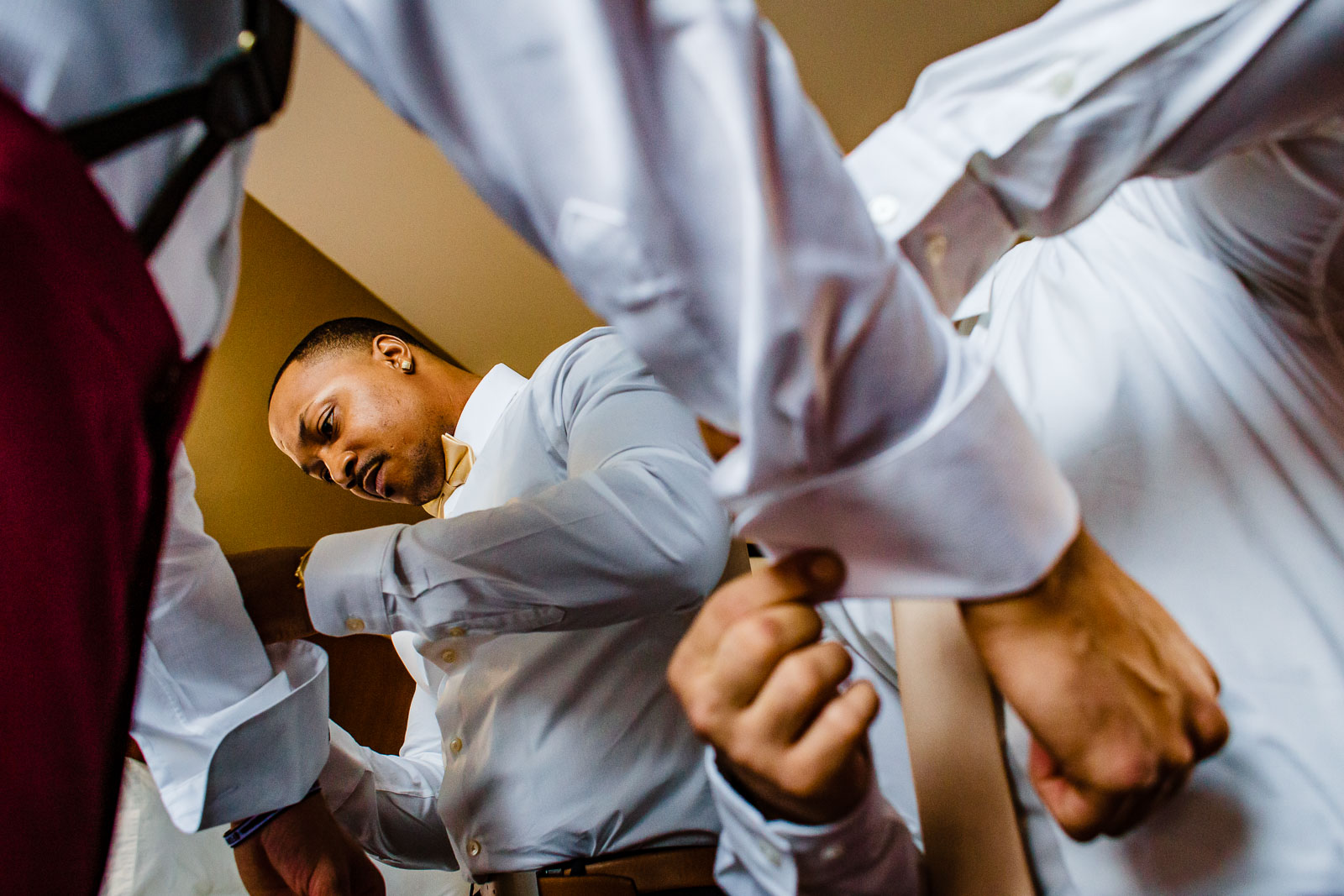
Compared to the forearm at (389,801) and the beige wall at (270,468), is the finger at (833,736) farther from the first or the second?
the beige wall at (270,468)

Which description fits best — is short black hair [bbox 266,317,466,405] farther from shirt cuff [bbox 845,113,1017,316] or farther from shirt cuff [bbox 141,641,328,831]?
shirt cuff [bbox 845,113,1017,316]

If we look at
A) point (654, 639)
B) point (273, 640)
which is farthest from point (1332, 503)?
point (273, 640)

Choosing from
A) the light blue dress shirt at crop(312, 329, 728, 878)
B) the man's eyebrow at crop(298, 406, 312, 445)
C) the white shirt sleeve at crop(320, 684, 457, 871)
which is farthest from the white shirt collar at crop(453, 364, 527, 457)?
the white shirt sleeve at crop(320, 684, 457, 871)

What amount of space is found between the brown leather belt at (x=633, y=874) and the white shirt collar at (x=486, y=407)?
2.56 feet

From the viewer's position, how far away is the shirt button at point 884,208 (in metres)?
0.40

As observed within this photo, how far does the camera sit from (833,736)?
32 centimetres

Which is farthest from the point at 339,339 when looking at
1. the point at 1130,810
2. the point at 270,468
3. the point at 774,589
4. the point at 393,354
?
the point at 1130,810

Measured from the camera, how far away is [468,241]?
188cm

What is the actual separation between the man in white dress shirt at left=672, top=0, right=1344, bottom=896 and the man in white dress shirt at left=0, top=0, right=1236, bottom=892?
36 millimetres

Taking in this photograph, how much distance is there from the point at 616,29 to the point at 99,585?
320mm

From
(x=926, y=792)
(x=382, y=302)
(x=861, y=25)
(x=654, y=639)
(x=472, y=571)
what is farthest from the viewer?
(x=382, y=302)

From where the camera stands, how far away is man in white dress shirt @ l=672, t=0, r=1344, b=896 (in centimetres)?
36

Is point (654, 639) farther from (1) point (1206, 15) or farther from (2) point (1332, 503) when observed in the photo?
(1) point (1206, 15)

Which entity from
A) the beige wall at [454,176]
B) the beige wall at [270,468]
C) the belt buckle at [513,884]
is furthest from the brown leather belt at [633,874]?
the beige wall at [454,176]
